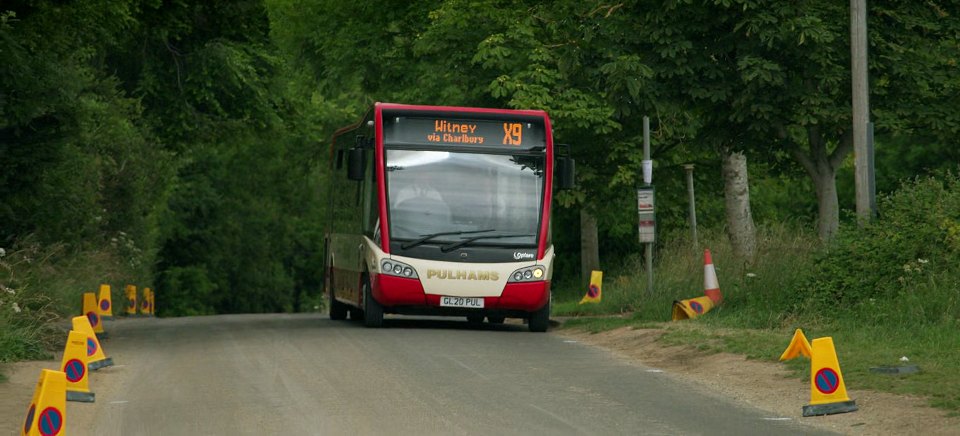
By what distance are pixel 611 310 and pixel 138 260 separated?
86.7ft

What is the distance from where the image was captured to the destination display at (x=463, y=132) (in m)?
20.8

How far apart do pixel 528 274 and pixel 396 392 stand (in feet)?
26.6

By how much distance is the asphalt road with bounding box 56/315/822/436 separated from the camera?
10547 millimetres

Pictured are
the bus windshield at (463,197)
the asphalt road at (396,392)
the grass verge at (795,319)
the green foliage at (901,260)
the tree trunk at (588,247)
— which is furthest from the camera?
the tree trunk at (588,247)

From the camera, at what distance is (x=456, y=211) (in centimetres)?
2050

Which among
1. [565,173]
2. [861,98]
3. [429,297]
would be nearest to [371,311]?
[429,297]

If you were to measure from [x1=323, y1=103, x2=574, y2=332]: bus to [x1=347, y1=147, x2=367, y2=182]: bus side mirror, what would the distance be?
1cm

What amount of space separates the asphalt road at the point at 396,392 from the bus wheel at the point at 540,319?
2.28 m

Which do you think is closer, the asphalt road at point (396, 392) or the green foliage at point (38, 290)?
the asphalt road at point (396, 392)

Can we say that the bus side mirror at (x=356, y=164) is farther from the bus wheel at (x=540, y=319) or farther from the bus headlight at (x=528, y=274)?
the bus wheel at (x=540, y=319)

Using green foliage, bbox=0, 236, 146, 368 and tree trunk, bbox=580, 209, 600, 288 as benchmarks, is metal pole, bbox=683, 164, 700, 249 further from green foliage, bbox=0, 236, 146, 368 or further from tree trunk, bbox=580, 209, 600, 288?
green foliage, bbox=0, 236, 146, 368

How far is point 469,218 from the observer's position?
67.2 ft

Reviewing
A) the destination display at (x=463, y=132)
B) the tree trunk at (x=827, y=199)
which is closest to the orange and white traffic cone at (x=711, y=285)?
the tree trunk at (x=827, y=199)

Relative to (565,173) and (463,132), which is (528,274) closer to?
(565,173)
